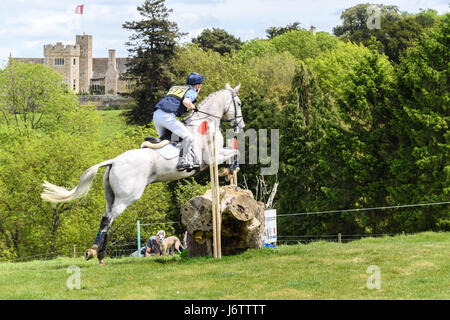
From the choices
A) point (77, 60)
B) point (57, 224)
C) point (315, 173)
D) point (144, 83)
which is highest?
point (77, 60)

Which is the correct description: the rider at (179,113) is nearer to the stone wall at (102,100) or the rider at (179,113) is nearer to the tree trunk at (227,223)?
the tree trunk at (227,223)

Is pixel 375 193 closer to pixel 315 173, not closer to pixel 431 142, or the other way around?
pixel 431 142

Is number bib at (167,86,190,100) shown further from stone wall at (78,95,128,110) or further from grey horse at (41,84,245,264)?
stone wall at (78,95,128,110)

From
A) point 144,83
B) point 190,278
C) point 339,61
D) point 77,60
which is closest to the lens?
point 190,278

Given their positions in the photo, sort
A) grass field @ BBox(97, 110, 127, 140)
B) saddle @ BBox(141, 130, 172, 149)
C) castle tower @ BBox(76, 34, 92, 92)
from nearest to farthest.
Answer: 1. saddle @ BBox(141, 130, 172, 149)
2. grass field @ BBox(97, 110, 127, 140)
3. castle tower @ BBox(76, 34, 92, 92)

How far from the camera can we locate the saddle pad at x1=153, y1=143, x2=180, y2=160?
14.8 metres

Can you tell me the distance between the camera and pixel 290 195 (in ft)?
156

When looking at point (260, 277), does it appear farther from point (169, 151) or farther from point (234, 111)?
point (234, 111)

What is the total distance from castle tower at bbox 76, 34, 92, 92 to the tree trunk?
453 ft

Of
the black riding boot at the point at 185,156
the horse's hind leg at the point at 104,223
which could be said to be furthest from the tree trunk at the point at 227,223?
the horse's hind leg at the point at 104,223

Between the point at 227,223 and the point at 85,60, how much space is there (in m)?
140

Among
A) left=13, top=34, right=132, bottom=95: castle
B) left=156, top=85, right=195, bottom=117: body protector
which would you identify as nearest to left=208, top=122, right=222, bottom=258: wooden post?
left=156, top=85, right=195, bottom=117: body protector
